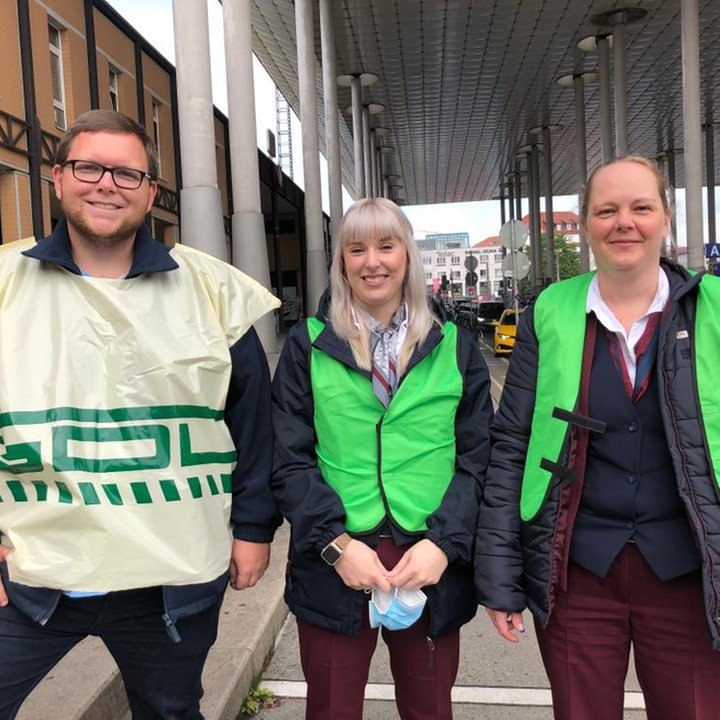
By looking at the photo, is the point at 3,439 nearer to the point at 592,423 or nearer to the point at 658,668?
the point at 592,423

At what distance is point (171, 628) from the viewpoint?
1.92 metres

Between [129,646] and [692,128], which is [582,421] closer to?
[129,646]

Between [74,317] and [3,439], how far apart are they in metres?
0.36

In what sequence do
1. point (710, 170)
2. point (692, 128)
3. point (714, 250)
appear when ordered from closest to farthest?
point (692, 128)
point (714, 250)
point (710, 170)

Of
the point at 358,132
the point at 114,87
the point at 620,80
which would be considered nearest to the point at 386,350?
the point at 114,87

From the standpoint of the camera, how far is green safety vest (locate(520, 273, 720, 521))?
1.89m

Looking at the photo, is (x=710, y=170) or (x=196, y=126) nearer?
(x=196, y=126)

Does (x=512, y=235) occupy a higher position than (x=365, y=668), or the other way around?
(x=512, y=235)

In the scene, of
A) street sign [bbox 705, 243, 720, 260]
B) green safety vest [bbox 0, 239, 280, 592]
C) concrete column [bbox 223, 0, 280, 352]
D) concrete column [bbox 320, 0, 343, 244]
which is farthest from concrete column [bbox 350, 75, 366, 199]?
green safety vest [bbox 0, 239, 280, 592]

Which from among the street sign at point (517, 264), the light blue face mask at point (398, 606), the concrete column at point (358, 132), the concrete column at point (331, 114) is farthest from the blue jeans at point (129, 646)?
the concrete column at point (358, 132)

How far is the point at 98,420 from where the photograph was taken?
1.86 m

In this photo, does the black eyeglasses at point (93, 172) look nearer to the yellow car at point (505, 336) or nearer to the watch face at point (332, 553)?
the watch face at point (332, 553)

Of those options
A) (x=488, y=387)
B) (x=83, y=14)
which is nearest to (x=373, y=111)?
(x=83, y=14)

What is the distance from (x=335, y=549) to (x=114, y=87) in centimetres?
1714
